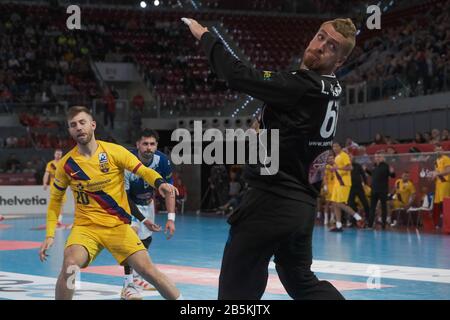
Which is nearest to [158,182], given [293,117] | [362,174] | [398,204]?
[293,117]

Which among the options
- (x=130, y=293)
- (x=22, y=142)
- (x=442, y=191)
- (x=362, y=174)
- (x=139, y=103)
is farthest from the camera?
(x=139, y=103)

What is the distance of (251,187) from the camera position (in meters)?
5.11

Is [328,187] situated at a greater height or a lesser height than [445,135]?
lesser

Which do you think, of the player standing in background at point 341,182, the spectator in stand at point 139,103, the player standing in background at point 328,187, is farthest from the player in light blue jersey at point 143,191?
the spectator in stand at point 139,103

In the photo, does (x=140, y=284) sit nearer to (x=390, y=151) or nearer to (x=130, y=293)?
(x=130, y=293)

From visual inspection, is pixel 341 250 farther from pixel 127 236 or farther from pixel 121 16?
pixel 121 16

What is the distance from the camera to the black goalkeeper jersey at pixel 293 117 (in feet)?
15.4

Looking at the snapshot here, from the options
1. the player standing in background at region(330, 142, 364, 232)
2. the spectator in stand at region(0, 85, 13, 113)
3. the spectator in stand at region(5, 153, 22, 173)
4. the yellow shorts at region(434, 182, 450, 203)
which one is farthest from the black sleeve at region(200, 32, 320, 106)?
the spectator in stand at region(0, 85, 13, 113)

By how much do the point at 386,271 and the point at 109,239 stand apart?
19.1 feet

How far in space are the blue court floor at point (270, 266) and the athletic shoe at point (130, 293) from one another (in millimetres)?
187

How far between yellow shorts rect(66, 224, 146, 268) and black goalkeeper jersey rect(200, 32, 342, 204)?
2433mm

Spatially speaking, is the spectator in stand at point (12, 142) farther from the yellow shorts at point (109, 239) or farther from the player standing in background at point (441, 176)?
the yellow shorts at point (109, 239)

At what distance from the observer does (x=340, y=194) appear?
2127cm
